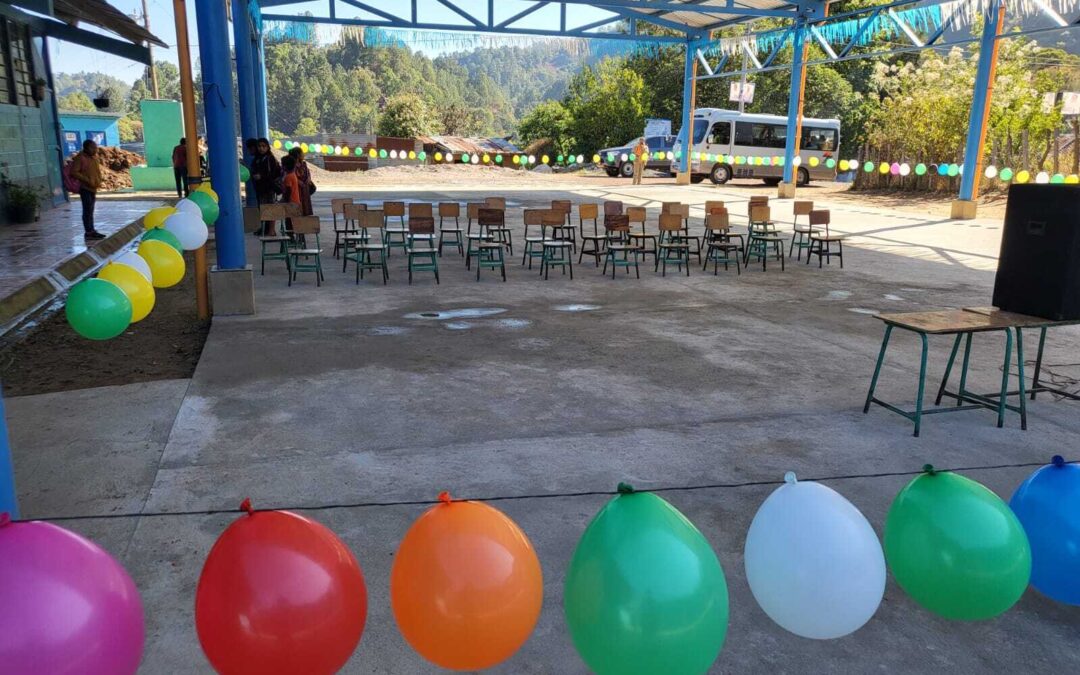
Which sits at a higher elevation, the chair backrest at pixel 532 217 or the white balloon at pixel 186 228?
the white balloon at pixel 186 228

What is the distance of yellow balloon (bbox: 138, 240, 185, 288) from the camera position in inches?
227

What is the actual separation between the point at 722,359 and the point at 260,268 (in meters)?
6.65

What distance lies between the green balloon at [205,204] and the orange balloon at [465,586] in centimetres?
589

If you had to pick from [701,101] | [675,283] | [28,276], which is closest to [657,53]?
[701,101]

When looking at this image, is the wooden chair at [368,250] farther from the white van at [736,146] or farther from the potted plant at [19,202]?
the white van at [736,146]

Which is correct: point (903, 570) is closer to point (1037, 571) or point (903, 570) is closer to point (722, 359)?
point (1037, 571)

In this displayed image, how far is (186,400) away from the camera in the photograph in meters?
5.13

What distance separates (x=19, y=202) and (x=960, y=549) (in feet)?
49.1

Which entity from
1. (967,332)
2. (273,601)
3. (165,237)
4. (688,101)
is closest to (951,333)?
(967,332)

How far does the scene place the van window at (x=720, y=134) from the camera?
29.1 metres

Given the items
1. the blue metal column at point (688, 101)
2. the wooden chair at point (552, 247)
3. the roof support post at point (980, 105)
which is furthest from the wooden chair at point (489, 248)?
the blue metal column at point (688, 101)

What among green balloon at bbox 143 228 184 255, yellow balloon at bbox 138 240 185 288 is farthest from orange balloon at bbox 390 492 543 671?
green balloon at bbox 143 228 184 255

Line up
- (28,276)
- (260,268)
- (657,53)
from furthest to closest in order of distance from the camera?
(657,53) < (260,268) < (28,276)

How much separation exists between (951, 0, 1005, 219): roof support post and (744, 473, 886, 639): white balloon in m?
16.6
